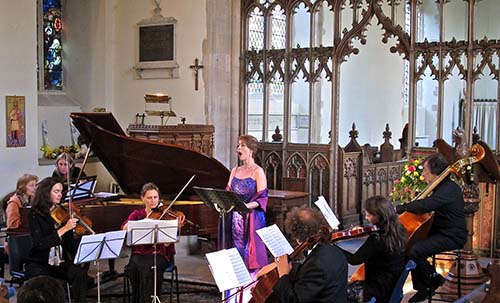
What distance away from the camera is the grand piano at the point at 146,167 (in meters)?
5.89

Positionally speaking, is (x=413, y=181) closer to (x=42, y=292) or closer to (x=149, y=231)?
(x=149, y=231)

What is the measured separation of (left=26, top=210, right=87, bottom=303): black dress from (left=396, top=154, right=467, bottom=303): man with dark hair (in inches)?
94.5

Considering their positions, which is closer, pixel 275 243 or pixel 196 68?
pixel 275 243

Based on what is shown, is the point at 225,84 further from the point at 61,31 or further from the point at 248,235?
the point at 248,235

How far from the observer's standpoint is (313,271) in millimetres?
3371

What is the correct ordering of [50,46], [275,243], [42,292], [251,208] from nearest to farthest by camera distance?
[42,292], [275,243], [251,208], [50,46]

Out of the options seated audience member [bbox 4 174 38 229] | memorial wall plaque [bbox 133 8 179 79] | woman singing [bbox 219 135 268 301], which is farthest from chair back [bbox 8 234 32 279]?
memorial wall plaque [bbox 133 8 179 79]

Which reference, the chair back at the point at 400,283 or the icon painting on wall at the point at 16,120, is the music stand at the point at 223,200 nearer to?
the chair back at the point at 400,283

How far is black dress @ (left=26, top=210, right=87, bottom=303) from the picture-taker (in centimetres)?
484

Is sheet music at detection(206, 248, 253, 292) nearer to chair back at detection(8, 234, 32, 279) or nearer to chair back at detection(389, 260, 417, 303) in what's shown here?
chair back at detection(389, 260, 417, 303)

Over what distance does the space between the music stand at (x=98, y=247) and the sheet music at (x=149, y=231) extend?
0.08 metres

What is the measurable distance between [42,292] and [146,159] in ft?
13.1

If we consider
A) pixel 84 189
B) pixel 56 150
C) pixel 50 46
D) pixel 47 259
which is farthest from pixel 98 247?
pixel 50 46

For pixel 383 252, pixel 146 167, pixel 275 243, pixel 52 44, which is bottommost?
pixel 383 252
